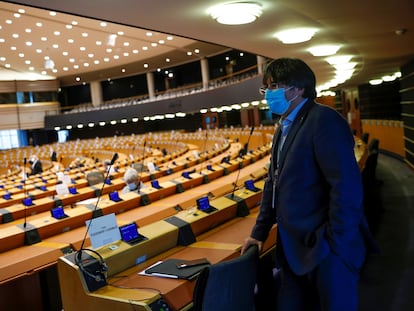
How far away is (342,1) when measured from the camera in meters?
3.12

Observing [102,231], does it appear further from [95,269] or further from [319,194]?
[319,194]

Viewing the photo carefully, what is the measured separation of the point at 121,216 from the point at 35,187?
315cm

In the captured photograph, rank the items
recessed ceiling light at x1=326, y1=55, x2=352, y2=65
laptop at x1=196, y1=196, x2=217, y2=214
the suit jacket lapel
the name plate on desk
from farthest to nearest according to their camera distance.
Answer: recessed ceiling light at x1=326, y1=55, x2=352, y2=65 < laptop at x1=196, y1=196, x2=217, y2=214 < the name plate on desk < the suit jacket lapel

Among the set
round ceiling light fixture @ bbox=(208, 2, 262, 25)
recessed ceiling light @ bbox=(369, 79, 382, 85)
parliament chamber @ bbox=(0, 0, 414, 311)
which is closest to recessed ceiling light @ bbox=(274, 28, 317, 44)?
parliament chamber @ bbox=(0, 0, 414, 311)

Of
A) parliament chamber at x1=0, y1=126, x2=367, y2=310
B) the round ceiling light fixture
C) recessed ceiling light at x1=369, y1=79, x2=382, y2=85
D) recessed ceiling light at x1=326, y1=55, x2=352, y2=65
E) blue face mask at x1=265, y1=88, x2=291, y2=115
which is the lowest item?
parliament chamber at x1=0, y1=126, x2=367, y2=310

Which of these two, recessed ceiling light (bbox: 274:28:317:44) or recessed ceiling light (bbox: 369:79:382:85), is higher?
recessed ceiling light (bbox: 369:79:382:85)

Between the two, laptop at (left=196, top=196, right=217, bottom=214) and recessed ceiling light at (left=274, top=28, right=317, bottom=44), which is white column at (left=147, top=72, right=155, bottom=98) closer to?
recessed ceiling light at (left=274, top=28, right=317, bottom=44)

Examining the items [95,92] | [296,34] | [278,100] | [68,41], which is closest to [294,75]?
[278,100]

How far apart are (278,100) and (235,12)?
163cm

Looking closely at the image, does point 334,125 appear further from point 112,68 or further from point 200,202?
point 112,68

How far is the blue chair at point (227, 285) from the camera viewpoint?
4.77 feet

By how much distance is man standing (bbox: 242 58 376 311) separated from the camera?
149 cm

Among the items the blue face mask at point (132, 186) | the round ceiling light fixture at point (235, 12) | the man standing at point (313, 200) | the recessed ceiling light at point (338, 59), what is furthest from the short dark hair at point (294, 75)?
the recessed ceiling light at point (338, 59)


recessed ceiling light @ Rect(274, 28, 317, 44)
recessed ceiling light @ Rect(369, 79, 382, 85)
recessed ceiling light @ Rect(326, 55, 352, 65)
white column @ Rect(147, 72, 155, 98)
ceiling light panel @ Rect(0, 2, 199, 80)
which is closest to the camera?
recessed ceiling light @ Rect(274, 28, 317, 44)
